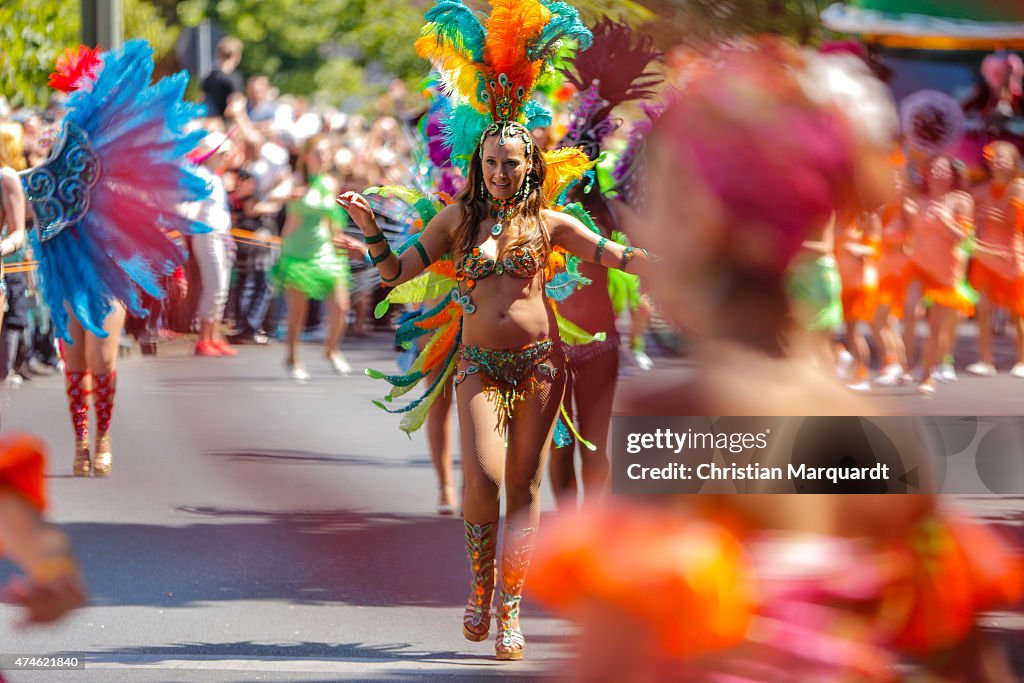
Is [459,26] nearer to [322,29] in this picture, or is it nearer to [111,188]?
[111,188]

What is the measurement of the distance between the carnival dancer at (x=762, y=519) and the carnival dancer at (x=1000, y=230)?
911 cm

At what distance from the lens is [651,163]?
234 centimetres

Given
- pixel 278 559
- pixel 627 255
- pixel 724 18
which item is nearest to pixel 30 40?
pixel 278 559

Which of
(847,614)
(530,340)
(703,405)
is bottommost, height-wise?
(530,340)

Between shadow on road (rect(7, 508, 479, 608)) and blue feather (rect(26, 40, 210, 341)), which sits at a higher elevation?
blue feather (rect(26, 40, 210, 341))

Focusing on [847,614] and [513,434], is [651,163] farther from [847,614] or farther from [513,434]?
[513,434]

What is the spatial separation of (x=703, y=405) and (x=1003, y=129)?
8989mm

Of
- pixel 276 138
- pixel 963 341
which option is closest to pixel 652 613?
pixel 276 138

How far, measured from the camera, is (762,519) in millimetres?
2150

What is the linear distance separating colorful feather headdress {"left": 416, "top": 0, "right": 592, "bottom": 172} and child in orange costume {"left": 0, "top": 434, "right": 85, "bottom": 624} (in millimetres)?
2669

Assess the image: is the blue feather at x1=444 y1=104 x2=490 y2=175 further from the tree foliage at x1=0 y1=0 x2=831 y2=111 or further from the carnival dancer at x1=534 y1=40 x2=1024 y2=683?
the carnival dancer at x1=534 y1=40 x2=1024 y2=683

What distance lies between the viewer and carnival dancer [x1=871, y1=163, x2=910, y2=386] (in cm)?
1187

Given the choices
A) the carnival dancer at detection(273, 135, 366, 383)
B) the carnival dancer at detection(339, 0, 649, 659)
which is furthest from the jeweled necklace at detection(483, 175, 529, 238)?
the carnival dancer at detection(273, 135, 366, 383)

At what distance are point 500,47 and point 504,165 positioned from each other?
1.58 feet
